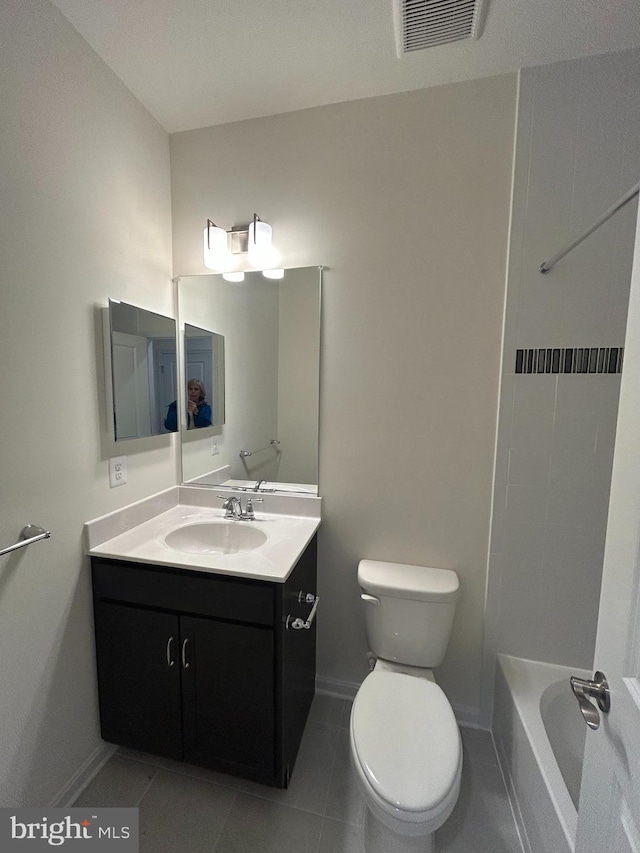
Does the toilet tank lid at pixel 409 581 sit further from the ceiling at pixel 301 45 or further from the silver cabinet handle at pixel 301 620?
the ceiling at pixel 301 45

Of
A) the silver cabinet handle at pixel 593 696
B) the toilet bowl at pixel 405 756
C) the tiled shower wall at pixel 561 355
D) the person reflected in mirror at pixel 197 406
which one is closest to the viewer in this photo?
the silver cabinet handle at pixel 593 696

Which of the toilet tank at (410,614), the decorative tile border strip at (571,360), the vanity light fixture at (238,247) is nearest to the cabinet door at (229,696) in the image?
the toilet tank at (410,614)

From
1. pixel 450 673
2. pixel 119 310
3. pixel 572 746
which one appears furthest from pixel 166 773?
pixel 119 310

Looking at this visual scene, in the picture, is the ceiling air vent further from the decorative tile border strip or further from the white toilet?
the white toilet

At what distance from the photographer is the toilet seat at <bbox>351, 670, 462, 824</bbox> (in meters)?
0.92

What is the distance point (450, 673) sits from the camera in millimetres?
1602

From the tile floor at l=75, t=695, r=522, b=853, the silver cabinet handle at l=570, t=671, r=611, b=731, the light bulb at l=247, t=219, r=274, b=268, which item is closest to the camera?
the silver cabinet handle at l=570, t=671, r=611, b=731

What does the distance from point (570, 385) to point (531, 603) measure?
89 centimetres

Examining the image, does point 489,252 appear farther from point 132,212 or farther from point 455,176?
point 132,212

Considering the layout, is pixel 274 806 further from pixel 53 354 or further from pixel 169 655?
pixel 53 354

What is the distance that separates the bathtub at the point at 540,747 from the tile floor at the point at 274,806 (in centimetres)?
10

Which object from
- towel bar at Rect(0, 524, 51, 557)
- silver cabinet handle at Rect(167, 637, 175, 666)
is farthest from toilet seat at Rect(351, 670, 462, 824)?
towel bar at Rect(0, 524, 51, 557)

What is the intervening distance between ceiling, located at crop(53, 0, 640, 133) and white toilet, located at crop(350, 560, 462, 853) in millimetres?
1943

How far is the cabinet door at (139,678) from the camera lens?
4.24 ft
